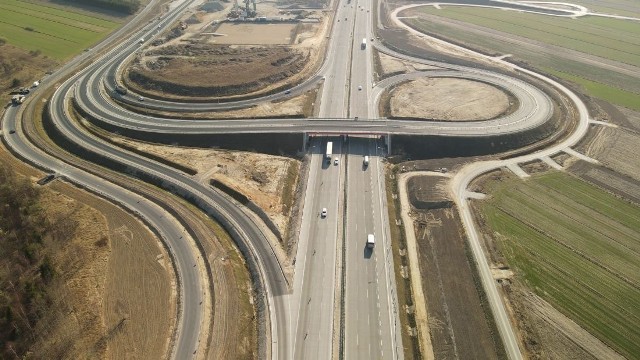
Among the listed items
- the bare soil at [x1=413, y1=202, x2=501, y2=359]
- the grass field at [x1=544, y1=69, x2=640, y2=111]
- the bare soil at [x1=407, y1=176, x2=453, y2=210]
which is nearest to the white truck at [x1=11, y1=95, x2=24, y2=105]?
the bare soil at [x1=407, y1=176, x2=453, y2=210]

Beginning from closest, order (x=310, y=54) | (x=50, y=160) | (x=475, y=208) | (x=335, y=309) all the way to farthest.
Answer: (x=335, y=309)
(x=475, y=208)
(x=50, y=160)
(x=310, y=54)

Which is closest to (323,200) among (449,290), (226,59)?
(449,290)

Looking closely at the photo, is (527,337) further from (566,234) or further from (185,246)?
(185,246)

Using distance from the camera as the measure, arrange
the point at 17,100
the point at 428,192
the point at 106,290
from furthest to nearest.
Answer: the point at 17,100 < the point at 428,192 < the point at 106,290

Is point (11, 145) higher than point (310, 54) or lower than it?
lower

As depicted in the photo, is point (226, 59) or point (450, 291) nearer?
point (450, 291)

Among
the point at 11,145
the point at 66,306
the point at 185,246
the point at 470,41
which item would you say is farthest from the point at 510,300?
the point at 470,41

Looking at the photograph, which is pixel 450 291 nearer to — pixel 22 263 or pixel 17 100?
pixel 22 263

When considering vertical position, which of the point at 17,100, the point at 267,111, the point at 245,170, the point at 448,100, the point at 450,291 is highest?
the point at 448,100

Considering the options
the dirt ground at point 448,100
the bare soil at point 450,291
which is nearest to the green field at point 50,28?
the dirt ground at point 448,100
